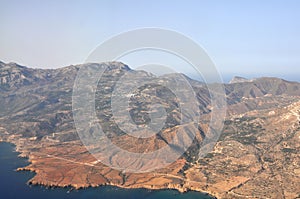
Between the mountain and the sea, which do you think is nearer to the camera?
the sea

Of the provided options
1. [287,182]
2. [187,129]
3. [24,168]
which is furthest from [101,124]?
[287,182]

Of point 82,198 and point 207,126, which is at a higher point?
point 207,126

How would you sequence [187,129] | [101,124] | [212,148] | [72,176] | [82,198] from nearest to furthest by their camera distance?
[82,198] < [72,176] < [212,148] < [187,129] < [101,124]

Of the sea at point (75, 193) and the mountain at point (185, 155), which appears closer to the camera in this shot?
the sea at point (75, 193)

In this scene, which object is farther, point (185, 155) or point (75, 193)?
point (185, 155)

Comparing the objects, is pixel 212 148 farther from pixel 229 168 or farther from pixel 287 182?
pixel 287 182

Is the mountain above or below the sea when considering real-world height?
above

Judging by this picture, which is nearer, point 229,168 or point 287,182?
point 287,182

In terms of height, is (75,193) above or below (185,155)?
below

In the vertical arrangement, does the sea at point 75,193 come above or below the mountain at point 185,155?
below

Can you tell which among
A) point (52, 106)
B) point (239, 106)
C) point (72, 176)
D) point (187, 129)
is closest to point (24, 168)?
point (72, 176)

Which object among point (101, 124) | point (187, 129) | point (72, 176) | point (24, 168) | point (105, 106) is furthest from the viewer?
point (105, 106)
